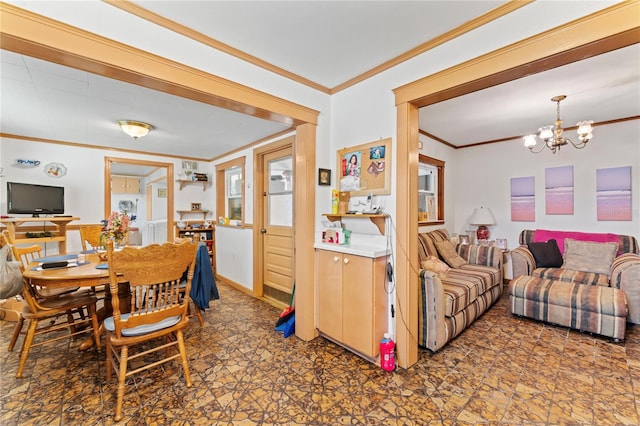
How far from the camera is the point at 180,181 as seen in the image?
17.0 feet

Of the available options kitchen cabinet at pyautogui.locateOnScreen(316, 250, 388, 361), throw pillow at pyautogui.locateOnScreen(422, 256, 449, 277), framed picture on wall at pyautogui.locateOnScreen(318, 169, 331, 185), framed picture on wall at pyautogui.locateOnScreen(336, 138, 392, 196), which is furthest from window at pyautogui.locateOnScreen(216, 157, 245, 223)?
throw pillow at pyautogui.locateOnScreen(422, 256, 449, 277)

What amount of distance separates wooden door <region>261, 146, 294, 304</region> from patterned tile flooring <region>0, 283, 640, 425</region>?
1.07m

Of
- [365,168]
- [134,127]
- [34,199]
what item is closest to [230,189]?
[134,127]

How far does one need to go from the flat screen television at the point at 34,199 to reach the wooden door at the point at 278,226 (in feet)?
9.88

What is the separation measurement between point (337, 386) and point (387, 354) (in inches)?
18.0

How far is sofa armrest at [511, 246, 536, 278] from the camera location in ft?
11.9

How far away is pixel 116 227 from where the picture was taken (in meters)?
2.43

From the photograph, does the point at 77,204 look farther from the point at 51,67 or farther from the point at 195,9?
the point at 195,9

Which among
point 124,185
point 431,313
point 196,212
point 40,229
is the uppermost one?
point 124,185

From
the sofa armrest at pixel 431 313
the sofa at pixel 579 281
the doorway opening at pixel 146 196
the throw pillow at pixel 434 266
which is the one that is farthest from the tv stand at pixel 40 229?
the sofa at pixel 579 281

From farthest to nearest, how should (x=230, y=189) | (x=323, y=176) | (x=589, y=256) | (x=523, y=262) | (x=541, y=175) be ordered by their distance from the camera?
1. (x=230, y=189)
2. (x=541, y=175)
3. (x=523, y=262)
4. (x=589, y=256)
5. (x=323, y=176)

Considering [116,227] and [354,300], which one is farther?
[116,227]

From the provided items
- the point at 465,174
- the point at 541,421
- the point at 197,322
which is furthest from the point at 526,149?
the point at 197,322

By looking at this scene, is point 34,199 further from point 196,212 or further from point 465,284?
point 465,284
